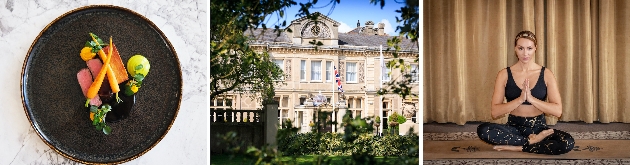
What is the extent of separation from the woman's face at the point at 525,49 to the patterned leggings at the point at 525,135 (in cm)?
37

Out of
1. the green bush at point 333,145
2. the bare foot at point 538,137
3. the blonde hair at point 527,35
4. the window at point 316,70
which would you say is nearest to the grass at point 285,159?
the green bush at point 333,145

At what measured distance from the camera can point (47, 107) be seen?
11.7ft

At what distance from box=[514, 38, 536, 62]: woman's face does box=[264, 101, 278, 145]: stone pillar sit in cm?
155

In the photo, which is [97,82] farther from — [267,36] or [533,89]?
[533,89]

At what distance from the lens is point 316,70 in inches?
165

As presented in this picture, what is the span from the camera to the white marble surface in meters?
3.52

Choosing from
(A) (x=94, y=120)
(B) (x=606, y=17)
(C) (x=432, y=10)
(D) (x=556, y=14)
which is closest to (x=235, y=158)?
(A) (x=94, y=120)

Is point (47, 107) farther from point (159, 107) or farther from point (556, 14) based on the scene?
point (556, 14)

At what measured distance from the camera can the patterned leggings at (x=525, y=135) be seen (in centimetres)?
411

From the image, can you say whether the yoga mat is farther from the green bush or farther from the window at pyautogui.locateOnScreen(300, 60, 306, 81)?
the window at pyautogui.locateOnScreen(300, 60, 306, 81)

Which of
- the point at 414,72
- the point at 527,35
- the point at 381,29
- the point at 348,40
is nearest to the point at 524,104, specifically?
the point at 527,35

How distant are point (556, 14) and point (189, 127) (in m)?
2.43

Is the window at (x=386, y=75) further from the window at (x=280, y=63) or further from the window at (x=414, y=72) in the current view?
the window at (x=280, y=63)

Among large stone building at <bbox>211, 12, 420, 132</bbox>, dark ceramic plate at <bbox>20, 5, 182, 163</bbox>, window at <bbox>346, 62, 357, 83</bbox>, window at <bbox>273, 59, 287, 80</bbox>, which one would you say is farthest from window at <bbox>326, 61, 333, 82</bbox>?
dark ceramic plate at <bbox>20, 5, 182, 163</bbox>
